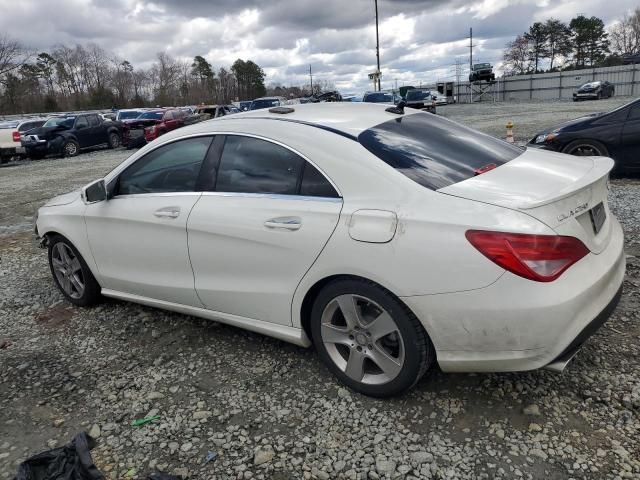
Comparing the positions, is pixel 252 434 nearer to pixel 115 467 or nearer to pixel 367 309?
pixel 115 467

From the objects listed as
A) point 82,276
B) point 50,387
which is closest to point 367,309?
point 50,387

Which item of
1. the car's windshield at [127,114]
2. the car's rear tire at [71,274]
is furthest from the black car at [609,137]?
the car's windshield at [127,114]

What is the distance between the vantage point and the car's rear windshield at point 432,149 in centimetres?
277

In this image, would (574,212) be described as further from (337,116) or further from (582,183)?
(337,116)

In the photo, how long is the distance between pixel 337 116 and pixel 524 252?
1.57m

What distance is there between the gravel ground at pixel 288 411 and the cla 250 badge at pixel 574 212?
1.01 m

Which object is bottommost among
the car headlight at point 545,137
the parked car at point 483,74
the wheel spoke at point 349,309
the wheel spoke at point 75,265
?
the wheel spoke at point 75,265

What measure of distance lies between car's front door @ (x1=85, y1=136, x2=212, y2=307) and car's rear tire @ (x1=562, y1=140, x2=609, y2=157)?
20.8 feet

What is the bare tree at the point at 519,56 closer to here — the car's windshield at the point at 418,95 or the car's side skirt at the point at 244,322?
the car's windshield at the point at 418,95

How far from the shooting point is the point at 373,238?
258 cm

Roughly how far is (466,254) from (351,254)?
581 mm

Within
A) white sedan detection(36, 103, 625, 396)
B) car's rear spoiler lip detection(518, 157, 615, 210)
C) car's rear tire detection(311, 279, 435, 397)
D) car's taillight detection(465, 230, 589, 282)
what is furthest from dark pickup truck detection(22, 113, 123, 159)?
car's taillight detection(465, 230, 589, 282)

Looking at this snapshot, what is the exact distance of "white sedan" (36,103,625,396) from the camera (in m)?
2.37

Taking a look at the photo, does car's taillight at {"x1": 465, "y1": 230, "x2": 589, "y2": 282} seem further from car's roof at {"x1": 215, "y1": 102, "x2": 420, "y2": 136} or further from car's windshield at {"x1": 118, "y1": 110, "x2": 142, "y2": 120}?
car's windshield at {"x1": 118, "y1": 110, "x2": 142, "y2": 120}
